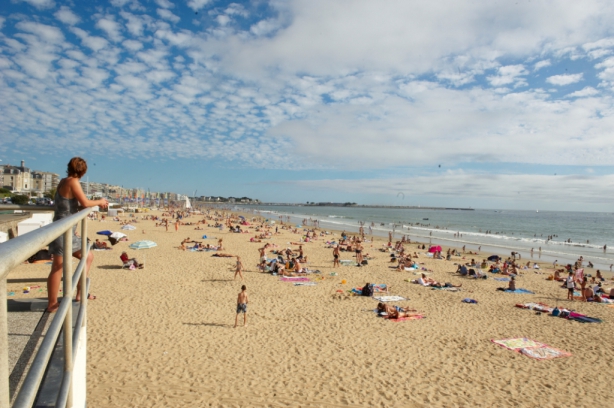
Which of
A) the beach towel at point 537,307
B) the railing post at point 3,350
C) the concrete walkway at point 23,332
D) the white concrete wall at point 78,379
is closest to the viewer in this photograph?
the railing post at point 3,350

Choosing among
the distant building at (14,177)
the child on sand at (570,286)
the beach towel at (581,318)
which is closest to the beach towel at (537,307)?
the beach towel at (581,318)

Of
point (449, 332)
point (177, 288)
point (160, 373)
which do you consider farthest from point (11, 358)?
point (177, 288)

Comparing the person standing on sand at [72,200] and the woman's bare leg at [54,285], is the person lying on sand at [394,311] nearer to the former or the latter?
the person standing on sand at [72,200]

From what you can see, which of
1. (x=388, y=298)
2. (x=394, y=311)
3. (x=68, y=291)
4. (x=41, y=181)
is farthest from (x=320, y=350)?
(x=41, y=181)

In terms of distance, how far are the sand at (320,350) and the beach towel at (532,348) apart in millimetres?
239

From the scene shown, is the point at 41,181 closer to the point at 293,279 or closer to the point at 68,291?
the point at 293,279

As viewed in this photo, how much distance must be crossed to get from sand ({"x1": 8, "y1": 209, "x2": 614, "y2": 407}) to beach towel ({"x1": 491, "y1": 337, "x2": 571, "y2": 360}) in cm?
24

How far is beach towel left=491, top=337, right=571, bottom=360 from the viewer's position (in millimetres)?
8531

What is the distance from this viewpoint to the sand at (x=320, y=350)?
657 cm

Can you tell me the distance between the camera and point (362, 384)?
6.93m

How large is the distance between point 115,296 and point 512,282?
14.3m

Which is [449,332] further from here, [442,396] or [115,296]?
[115,296]

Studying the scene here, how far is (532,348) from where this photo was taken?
349 inches

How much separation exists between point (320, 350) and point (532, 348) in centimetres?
492
